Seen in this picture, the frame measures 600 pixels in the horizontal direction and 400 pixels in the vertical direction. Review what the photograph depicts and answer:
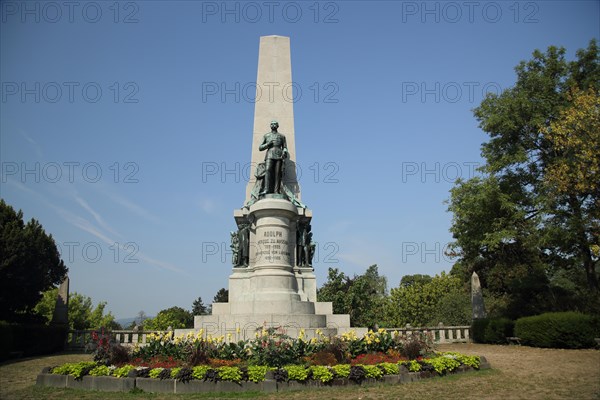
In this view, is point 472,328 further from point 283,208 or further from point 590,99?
point 283,208

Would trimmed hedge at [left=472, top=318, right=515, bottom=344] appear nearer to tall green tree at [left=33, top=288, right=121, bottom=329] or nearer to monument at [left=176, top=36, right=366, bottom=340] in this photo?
monument at [left=176, top=36, right=366, bottom=340]

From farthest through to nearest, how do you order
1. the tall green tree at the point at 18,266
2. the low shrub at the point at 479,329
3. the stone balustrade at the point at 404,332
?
the tall green tree at the point at 18,266 → the low shrub at the point at 479,329 → the stone balustrade at the point at 404,332

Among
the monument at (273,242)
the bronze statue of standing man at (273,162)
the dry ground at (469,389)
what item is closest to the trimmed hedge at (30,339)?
the dry ground at (469,389)

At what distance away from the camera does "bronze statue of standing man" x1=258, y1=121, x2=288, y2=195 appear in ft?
55.6

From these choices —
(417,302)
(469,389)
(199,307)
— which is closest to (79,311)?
(199,307)

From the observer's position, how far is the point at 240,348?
10586mm

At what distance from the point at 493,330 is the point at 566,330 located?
5.01 metres

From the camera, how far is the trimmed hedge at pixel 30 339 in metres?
16.9

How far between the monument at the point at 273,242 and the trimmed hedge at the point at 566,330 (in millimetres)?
8050

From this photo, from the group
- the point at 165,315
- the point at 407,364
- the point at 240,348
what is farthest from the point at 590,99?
the point at 165,315

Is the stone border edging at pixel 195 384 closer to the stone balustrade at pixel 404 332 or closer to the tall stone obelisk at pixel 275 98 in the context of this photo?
the tall stone obelisk at pixel 275 98

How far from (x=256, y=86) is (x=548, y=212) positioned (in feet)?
48.5

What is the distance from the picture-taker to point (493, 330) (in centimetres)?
2141

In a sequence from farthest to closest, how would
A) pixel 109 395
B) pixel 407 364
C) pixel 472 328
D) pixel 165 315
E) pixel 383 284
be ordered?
pixel 383 284 → pixel 165 315 → pixel 472 328 → pixel 407 364 → pixel 109 395
